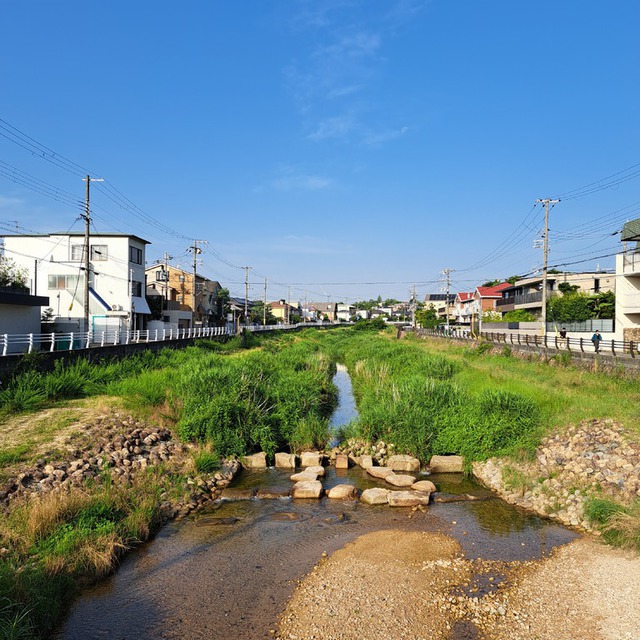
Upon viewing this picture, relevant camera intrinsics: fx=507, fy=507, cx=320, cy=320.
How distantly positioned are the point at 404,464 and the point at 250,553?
701 cm

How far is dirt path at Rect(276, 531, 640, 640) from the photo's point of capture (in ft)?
25.4

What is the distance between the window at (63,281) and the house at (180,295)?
14.4 m

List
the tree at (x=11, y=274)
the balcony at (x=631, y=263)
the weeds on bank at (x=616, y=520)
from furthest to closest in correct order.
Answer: the balcony at (x=631, y=263) → the tree at (x=11, y=274) → the weeds on bank at (x=616, y=520)

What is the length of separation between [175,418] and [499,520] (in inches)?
484

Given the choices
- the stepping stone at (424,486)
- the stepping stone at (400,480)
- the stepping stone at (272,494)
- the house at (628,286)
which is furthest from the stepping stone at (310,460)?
the house at (628,286)

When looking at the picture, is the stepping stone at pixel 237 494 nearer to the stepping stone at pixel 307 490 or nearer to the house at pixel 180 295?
the stepping stone at pixel 307 490

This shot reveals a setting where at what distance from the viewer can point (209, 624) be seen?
7984mm

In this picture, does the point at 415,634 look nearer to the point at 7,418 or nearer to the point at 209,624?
the point at 209,624

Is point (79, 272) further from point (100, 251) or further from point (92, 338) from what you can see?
point (92, 338)

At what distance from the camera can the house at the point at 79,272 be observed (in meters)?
44.1

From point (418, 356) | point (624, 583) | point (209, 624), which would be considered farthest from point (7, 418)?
point (418, 356)

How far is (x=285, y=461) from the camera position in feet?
54.5

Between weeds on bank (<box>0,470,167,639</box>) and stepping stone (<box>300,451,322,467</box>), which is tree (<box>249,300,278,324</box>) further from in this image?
weeds on bank (<box>0,470,167,639</box>)

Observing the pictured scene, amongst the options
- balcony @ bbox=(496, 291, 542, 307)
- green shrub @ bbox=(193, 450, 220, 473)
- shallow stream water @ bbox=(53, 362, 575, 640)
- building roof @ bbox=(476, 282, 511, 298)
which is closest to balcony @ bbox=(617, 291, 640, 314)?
balcony @ bbox=(496, 291, 542, 307)
